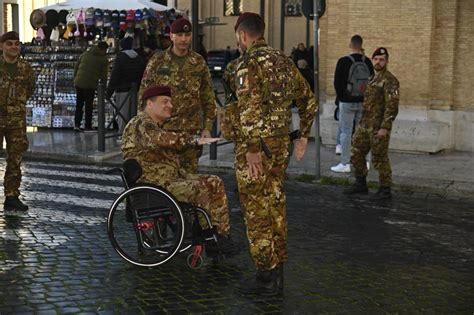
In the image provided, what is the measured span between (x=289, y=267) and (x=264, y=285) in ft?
2.87

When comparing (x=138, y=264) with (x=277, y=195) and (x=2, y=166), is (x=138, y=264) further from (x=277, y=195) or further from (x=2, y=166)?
(x=2, y=166)

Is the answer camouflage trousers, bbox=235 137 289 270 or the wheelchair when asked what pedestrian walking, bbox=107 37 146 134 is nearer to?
the wheelchair

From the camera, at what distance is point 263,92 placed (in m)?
5.70

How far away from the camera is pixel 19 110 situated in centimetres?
857

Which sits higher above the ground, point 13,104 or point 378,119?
point 13,104

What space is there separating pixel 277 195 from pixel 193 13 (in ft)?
28.3

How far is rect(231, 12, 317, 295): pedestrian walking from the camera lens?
564 cm

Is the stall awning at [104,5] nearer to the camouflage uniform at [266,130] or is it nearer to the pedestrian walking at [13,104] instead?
the pedestrian walking at [13,104]

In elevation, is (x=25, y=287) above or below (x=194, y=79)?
below

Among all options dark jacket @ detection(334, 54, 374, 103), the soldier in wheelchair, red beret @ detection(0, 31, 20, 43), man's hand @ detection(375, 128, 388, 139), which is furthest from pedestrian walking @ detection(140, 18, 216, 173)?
dark jacket @ detection(334, 54, 374, 103)

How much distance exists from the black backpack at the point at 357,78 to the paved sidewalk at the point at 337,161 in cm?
118

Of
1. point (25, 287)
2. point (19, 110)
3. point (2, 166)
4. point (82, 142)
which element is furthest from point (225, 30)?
point (25, 287)

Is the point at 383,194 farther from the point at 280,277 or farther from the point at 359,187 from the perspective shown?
the point at 280,277

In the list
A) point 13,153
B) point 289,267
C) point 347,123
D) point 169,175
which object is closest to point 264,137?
point 169,175
